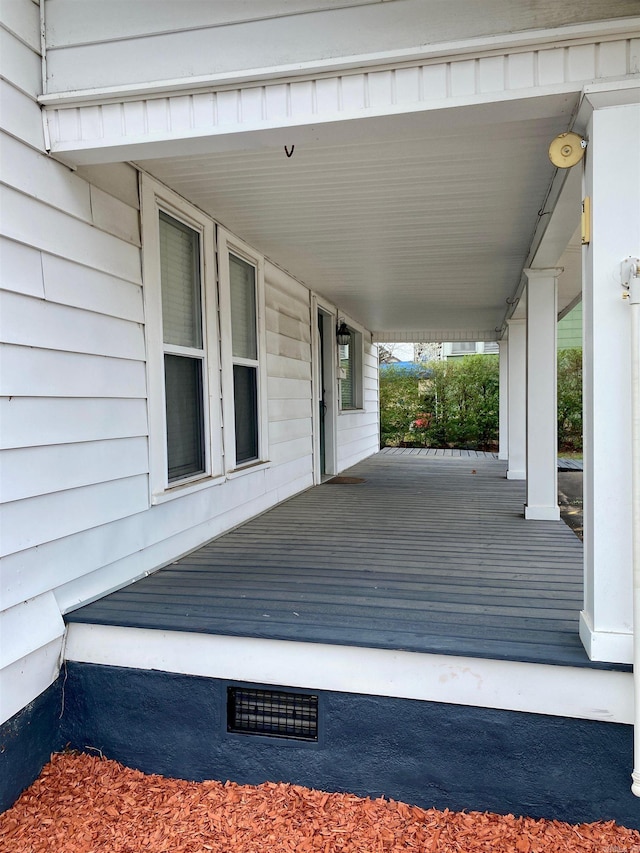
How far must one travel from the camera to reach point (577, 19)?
1859mm

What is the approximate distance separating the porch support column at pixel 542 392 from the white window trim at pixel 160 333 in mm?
2414

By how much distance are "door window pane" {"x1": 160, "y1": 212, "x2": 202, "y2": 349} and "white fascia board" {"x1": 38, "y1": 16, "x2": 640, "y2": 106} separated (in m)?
1.05

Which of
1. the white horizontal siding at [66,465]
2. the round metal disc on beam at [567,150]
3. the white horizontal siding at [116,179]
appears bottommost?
the white horizontal siding at [66,465]

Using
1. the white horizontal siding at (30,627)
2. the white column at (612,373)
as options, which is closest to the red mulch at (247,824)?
the white horizontal siding at (30,627)

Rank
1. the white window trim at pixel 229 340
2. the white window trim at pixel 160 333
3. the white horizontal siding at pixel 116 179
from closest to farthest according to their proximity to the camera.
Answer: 1. the white horizontal siding at pixel 116 179
2. the white window trim at pixel 160 333
3. the white window trim at pixel 229 340

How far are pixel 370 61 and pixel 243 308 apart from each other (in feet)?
8.62

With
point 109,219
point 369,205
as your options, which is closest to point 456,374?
point 369,205

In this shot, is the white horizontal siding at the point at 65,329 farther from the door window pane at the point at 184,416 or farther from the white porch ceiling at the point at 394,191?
the white porch ceiling at the point at 394,191

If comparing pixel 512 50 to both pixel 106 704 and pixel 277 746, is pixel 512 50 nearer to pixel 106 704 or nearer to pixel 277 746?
pixel 277 746

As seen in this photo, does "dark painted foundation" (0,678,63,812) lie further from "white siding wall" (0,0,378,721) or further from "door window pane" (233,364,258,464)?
"door window pane" (233,364,258,464)

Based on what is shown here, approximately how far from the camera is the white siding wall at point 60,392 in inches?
82.2

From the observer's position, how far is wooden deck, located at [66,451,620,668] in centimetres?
212

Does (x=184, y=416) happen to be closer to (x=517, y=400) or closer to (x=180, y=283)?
(x=180, y=283)

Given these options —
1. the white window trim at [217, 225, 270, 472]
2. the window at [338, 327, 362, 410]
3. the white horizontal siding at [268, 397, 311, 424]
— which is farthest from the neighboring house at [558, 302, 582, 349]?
the white window trim at [217, 225, 270, 472]
